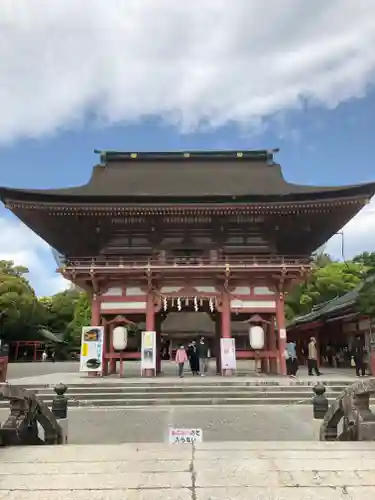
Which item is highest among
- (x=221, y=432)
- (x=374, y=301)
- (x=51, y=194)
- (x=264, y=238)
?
(x=51, y=194)

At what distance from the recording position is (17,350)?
48.8 metres

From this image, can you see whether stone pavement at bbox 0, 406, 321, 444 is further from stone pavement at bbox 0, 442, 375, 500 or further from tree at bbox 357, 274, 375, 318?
tree at bbox 357, 274, 375, 318

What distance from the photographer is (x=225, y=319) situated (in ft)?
69.6

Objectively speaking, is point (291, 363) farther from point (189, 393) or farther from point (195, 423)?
point (195, 423)

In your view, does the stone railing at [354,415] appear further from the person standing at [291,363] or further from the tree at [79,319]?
the tree at [79,319]

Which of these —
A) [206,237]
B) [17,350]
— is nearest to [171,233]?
[206,237]

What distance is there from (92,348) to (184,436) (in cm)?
1375

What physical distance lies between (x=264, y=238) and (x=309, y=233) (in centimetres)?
247

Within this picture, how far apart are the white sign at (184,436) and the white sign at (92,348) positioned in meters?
13.4

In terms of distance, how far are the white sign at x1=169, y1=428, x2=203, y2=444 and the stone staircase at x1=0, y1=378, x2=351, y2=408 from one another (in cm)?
771

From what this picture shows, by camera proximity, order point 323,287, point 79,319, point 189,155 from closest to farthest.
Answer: point 189,155, point 323,287, point 79,319

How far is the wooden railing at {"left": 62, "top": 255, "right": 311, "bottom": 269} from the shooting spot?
20703 mm

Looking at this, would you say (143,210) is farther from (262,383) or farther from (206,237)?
(262,383)

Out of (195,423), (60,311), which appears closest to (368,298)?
(195,423)
